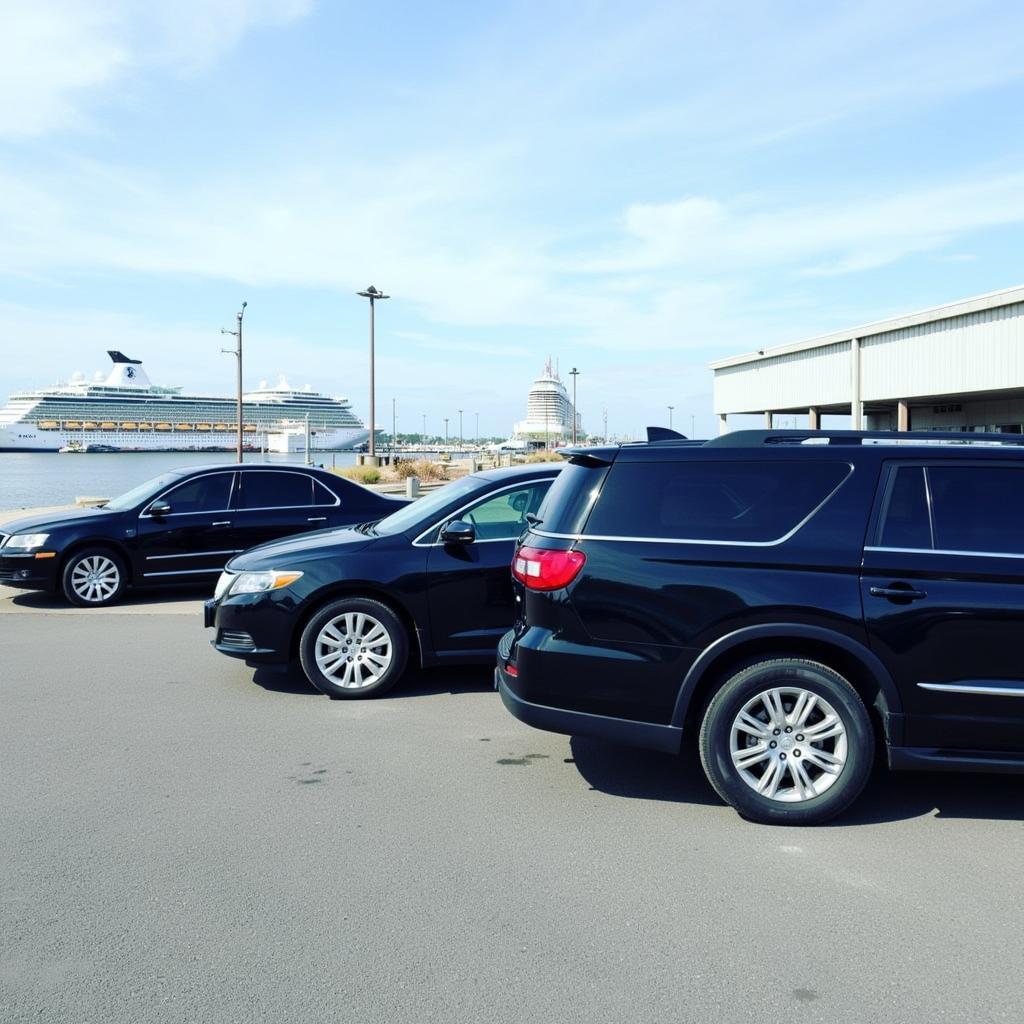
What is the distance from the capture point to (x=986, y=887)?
3629 millimetres

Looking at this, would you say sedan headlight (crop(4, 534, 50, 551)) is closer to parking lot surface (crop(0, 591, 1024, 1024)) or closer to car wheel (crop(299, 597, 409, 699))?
parking lot surface (crop(0, 591, 1024, 1024))

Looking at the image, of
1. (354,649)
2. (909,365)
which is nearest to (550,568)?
(354,649)

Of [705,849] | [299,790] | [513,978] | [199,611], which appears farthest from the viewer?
[199,611]

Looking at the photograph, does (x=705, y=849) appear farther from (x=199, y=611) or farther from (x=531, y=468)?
(x=199, y=611)

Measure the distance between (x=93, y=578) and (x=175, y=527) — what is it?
3.30 ft

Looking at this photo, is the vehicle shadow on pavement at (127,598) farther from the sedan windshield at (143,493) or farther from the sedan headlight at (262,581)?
the sedan headlight at (262,581)

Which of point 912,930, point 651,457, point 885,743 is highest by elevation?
point 651,457

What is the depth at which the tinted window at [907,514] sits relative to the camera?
13.9 feet

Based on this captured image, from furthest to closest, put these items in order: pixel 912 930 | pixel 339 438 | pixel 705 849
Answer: pixel 339 438, pixel 705 849, pixel 912 930

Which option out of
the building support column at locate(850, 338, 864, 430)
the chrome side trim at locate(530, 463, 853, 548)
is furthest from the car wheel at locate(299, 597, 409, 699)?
the building support column at locate(850, 338, 864, 430)

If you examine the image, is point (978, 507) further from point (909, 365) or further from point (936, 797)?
point (909, 365)

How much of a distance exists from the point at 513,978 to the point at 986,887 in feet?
6.26

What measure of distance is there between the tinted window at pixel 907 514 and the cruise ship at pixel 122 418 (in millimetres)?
88703

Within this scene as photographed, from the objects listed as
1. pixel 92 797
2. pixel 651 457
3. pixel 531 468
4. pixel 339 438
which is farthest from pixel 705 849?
pixel 339 438
